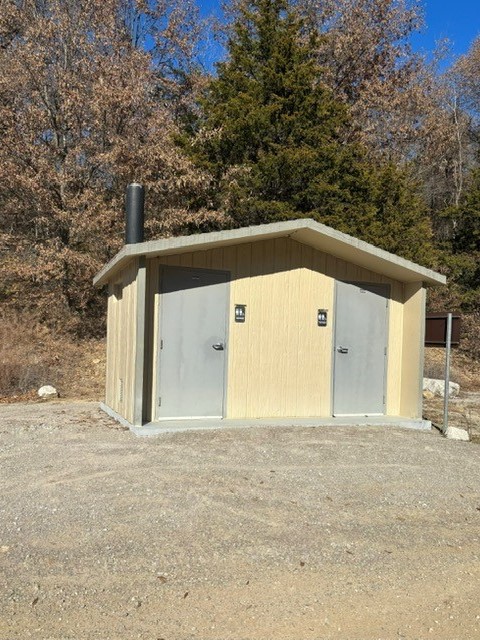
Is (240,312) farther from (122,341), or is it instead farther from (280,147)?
(280,147)

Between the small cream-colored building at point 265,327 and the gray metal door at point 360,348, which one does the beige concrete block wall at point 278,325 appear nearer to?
the small cream-colored building at point 265,327

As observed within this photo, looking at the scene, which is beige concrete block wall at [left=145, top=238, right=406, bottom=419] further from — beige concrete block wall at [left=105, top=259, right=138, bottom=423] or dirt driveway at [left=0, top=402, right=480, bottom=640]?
dirt driveway at [left=0, top=402, right=480, bottom=640]

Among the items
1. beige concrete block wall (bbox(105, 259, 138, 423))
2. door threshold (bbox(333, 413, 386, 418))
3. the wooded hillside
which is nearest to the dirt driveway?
beige concrete block wall (bbox(105, 259, 138, 423))

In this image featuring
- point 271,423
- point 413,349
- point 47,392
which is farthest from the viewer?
point 47,392

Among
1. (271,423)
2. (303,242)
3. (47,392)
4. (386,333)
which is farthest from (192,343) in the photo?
(47,392)

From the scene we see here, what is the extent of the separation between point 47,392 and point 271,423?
5.66 m

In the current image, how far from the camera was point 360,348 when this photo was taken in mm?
8883

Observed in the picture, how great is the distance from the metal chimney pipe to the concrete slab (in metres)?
3.03

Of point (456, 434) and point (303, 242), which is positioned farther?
point (303, 242)

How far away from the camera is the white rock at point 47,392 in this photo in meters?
11.5

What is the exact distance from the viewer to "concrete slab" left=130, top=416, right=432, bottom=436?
7285 millimetres

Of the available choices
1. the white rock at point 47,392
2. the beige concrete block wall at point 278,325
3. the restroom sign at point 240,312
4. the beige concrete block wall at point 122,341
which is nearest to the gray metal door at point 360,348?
the beige concrete block wall at point 278,325

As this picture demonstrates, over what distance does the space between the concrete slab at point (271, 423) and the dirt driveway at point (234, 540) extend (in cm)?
26

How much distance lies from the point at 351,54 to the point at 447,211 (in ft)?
22.3
